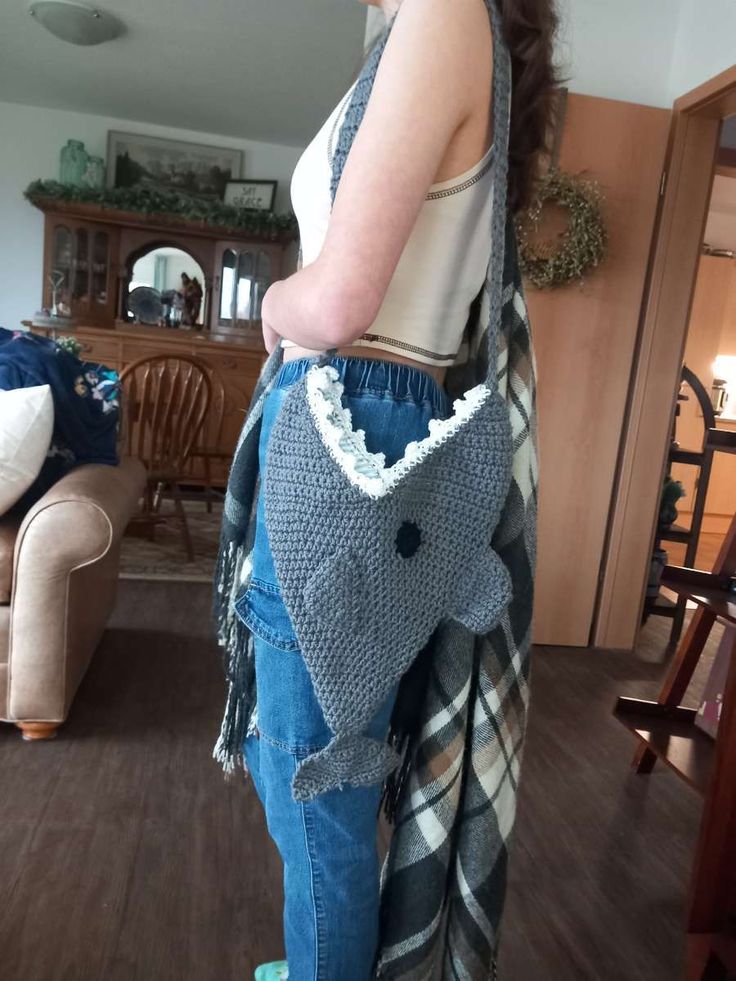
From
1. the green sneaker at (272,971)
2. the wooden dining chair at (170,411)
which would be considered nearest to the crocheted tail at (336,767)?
the green sneaker at (272,971)

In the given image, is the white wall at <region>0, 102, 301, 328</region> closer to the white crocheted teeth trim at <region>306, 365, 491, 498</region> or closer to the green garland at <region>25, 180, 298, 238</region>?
the green garland at <region>25, 180, 298, 238</region>

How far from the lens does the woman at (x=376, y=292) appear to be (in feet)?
1.84

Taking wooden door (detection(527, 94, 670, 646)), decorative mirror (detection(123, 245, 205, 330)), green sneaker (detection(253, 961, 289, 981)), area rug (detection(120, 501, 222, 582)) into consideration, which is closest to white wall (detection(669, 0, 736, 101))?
wooden door (detection(527, 94, 670, 646))

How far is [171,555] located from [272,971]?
231cm

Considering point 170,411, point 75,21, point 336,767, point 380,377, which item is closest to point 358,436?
point 380,377

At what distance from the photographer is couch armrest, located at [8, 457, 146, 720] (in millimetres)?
1561

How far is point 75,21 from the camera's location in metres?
3.17

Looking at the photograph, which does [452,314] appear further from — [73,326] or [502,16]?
[73,326]

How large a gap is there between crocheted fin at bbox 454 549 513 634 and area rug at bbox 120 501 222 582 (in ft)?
7.72

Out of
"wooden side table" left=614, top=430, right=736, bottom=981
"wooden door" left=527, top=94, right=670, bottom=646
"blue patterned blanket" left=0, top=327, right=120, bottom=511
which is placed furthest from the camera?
"wooden door" left=527, top=94, right=670, bottom=646

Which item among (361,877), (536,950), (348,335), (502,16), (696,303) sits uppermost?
(696,303)

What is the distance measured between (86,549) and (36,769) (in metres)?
0.46

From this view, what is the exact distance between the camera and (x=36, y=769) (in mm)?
1526

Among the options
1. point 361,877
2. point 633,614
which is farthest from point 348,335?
point 633,614
